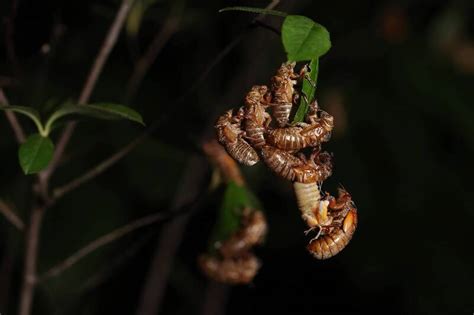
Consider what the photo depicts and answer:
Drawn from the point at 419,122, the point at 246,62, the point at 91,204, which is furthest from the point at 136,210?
the point at 419,122

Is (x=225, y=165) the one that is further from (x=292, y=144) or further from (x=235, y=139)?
(x=292, y=144)

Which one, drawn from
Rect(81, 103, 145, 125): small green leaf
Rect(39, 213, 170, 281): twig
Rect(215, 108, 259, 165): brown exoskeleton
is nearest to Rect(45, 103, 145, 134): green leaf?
Rect(81, 103, 145, 125): small green leaf

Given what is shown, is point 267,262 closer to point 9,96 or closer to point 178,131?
point 9,96

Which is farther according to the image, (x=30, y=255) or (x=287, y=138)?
(x=30, y=255)

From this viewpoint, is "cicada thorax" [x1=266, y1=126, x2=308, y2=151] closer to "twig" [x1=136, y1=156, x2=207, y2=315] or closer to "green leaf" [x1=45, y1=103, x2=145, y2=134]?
"green leaf" [x1=45, y1=103, x2=145, y2=134]

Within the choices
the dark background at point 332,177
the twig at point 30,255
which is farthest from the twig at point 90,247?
the dark background at point 332,177

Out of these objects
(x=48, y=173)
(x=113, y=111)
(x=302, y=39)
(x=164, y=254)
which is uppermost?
(x=302, y=39)

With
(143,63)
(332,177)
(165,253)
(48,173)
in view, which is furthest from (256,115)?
(332,177)
